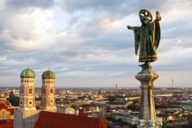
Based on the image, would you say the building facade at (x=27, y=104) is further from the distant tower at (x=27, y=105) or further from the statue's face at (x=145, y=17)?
the statue's face at (x=145, y=17)

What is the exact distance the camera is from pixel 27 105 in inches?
2060

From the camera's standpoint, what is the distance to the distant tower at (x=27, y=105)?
52250 mm

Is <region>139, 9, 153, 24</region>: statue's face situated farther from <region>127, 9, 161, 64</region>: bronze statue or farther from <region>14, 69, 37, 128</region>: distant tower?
<region>14, 69, 37, 128</region>: distant tower

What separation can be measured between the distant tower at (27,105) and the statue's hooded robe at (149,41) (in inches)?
1797

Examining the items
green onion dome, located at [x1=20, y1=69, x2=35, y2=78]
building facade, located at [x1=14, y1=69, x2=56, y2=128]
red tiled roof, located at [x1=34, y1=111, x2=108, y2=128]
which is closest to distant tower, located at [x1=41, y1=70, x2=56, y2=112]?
building facade, located at [x1=14, y1=69, x2=56, y2=128]

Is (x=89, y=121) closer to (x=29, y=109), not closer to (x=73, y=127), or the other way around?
(x=73, y=127)

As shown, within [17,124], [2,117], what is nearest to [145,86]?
[17,124]

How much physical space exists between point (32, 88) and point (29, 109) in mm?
2903

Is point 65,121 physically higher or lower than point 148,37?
lower

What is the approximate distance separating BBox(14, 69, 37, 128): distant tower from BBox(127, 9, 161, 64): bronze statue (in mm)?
45621

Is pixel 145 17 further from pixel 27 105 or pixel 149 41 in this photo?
pixel 27 105

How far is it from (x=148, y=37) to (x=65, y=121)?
3851 cm

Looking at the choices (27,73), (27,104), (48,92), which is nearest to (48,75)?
A: (48,92)

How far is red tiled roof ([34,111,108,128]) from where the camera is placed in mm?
41188
